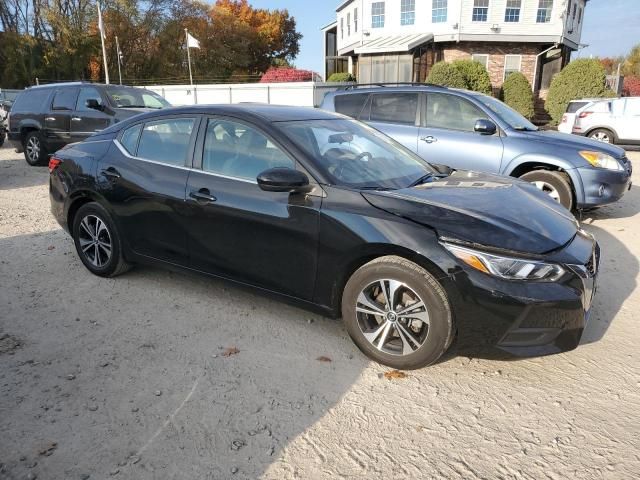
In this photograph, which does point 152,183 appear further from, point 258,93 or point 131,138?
point 258,93

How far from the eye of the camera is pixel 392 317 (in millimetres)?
3146

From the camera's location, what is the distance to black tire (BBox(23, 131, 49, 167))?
11.3 metres

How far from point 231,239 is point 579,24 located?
3455cm

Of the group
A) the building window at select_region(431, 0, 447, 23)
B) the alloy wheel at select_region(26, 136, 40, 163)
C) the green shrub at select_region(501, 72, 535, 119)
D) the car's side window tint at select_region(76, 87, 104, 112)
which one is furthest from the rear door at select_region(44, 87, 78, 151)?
the building window at select_region(431, 0, 447, 23)

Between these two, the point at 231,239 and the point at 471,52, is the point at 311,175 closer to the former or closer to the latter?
the point at 231,239

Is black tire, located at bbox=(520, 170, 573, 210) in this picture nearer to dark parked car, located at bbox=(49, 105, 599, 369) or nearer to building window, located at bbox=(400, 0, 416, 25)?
dark parked car, located at bbox=(49, 105, 599, 369)

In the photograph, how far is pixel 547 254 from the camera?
2990 mm

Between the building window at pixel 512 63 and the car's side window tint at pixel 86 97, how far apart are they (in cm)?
2378

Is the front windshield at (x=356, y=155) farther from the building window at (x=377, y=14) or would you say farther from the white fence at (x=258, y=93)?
the building window at (x=377, y=14)

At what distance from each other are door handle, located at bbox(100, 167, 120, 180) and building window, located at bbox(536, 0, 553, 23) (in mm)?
28736

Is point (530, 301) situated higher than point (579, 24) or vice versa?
point (579, 24)

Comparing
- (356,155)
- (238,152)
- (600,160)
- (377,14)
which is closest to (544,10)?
(377,14)

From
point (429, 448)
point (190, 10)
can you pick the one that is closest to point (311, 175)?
point (429, 448)

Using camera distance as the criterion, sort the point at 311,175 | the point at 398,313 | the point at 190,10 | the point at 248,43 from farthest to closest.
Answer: the point at 248,43
the point at 190,10
the point at 311,175
the point at 398,313
